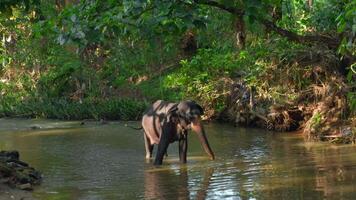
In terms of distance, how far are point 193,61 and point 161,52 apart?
5.39m

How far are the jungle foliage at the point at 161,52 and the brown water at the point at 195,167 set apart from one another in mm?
1535

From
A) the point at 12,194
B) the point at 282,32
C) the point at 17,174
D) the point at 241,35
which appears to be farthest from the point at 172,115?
the point at 241,35

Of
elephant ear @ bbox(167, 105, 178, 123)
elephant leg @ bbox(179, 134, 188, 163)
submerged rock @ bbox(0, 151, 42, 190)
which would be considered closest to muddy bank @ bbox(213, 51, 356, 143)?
elephant leg @ bbox(179, 134, 188, 163)

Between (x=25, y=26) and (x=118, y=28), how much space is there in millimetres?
23171

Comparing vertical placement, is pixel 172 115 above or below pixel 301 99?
below

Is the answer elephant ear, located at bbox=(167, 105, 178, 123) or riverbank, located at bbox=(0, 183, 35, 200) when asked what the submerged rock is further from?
elephant ear, located at bbox=(167, 105, 178, 123)

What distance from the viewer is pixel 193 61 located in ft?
66.3

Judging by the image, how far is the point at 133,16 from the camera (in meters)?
7.92

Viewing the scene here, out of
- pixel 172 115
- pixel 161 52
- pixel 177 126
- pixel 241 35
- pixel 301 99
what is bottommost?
pixel 177 126

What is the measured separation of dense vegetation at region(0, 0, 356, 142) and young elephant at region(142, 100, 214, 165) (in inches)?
65.2

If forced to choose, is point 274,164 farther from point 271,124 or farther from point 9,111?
point 9,111

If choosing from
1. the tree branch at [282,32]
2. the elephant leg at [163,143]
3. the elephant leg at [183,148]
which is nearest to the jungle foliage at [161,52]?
the tree branch at [282,32]

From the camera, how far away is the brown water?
9672 mm

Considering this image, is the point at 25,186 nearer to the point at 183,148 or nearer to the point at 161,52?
the point at 183,148
